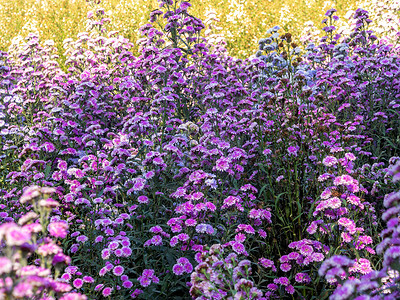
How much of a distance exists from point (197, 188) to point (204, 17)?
9944mm

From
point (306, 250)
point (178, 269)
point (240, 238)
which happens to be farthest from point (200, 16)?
point (178, 269)

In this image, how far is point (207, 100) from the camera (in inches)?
179

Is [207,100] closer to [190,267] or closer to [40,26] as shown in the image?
[190,267]

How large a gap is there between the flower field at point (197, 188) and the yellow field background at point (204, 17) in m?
4.92

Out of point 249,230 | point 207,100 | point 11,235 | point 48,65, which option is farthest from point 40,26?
point 11,235

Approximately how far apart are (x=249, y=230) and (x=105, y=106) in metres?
2.69

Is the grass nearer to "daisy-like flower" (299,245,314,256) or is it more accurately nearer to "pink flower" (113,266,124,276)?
"daisy-like flower" (299,245,314,256)

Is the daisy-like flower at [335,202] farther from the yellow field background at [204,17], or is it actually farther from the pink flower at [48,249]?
the yellow field background at [204,17]

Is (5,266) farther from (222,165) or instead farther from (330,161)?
(330,161)

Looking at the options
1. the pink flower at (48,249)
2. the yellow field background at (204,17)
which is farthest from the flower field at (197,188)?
the yellow field background at (204,17)

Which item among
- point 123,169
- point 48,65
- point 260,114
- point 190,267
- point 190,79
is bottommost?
point 190,267

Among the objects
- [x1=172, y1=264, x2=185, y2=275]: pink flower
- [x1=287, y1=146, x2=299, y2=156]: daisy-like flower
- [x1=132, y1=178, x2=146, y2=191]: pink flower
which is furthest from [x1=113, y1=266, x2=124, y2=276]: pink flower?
[x1=287, y1=146, x2=299, y2=156]: daisy-like flower

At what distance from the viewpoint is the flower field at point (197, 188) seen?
2091 millimetres

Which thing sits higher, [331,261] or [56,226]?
[56,226]
